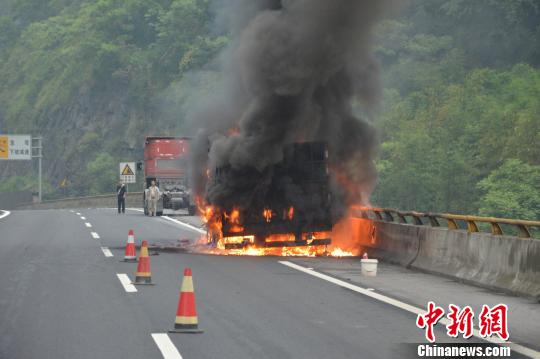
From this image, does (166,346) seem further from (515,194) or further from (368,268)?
(515,194)

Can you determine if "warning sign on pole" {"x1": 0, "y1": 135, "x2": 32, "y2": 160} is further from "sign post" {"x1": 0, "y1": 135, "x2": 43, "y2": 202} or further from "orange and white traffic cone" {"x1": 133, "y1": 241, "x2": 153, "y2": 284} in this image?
"orange and white traffic cone" {"x1": 133, "y1": 241, "x2": 153, "y2": 284}

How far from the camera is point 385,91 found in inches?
3563

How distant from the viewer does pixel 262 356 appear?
966 cm

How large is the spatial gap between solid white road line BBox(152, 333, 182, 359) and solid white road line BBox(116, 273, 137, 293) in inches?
165

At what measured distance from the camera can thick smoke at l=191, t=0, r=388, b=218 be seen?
23.1 meters

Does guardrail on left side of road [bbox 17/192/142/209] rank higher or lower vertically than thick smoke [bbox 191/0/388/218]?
lower

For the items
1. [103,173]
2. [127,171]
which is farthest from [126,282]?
[103,173]

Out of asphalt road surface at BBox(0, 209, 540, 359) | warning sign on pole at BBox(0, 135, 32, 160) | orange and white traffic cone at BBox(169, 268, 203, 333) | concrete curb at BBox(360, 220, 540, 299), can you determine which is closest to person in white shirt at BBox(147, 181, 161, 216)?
asphalt road surface at BBox(0, 209, 540, 359)

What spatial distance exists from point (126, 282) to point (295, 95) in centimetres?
917

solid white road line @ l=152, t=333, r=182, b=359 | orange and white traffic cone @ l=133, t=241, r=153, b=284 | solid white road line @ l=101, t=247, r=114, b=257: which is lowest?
solid white road line @ l=152, t=333, r=182, b=359

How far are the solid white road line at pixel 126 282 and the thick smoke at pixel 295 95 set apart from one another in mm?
5749

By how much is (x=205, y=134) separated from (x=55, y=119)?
311 feet

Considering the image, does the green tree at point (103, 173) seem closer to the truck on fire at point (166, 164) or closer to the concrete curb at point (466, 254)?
the truck on fire at point (166, 164)

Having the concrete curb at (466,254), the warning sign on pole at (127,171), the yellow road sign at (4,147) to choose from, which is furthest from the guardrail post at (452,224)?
the yellow road sign at (4,147)
